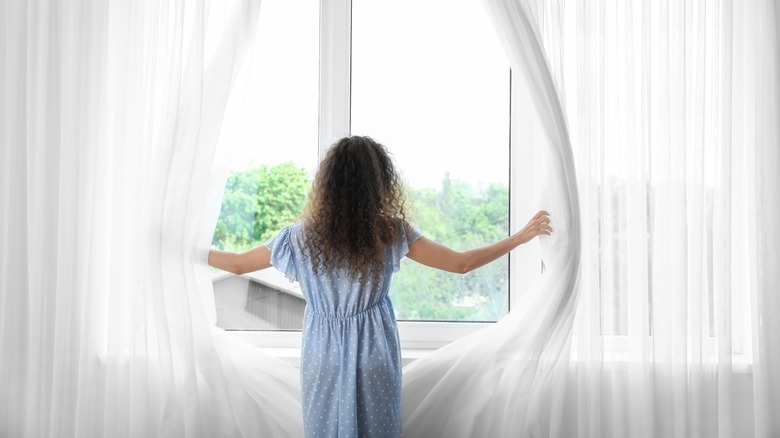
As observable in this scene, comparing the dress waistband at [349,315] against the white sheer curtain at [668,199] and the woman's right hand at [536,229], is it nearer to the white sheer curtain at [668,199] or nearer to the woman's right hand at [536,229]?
the woman's right hand at [536,229]

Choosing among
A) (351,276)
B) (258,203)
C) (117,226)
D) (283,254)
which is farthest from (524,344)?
(117,226)

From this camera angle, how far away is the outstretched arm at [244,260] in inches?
68.7

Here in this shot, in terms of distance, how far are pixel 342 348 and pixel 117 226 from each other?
0.77m

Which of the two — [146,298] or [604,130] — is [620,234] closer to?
[604,130]

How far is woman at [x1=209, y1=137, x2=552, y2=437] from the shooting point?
168 cm

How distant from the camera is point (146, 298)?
184 centimetres

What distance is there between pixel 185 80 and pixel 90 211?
0.49 metres

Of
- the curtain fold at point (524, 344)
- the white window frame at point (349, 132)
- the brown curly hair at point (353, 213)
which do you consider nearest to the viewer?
the brown curly hair at point (353, 213)

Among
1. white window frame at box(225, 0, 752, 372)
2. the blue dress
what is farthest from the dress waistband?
white window frame at box(225, 0, 752, 372)

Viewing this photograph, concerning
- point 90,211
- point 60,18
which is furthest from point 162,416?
point 60,18

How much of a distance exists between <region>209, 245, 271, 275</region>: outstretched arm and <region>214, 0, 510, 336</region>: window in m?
0.44

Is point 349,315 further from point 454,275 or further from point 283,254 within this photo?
point 454,275

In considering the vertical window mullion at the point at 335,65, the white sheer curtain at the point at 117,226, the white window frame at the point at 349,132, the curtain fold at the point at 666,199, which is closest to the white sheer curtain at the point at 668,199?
the curtain fold at the point at 666,199

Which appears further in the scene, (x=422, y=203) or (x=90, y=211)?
(x=422, y=203)
